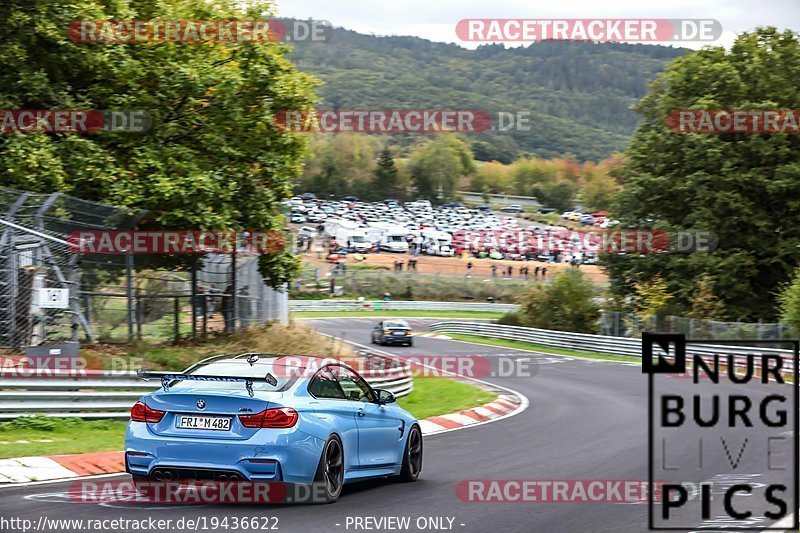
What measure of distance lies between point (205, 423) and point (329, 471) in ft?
3.99

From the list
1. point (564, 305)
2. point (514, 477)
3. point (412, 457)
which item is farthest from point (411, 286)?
point (412, 457)

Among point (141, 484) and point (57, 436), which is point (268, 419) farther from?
point (57, 436)

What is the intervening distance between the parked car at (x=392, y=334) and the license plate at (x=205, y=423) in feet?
125

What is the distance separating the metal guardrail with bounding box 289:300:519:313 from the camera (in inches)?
2790

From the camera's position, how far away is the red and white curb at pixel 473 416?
59.9ft

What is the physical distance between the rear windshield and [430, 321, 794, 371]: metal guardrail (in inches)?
1049

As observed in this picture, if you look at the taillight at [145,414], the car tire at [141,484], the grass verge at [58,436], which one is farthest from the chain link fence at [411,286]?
the taillight at [145,414]

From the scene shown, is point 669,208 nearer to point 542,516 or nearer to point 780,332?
point 780,332

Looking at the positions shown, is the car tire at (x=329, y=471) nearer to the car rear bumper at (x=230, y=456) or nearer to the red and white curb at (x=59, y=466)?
the car rear bumper at (x=230, y=456)

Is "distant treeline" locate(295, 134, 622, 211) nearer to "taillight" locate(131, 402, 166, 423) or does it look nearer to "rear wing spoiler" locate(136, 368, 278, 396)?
"rear wing spoiler" locate(136, 368, 278, 396)

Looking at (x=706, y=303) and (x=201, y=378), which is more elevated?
(x=201, y=378)

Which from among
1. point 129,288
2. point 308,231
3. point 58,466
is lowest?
point 58,466

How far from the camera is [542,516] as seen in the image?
905 centimetres

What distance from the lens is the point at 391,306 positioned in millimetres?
76125
